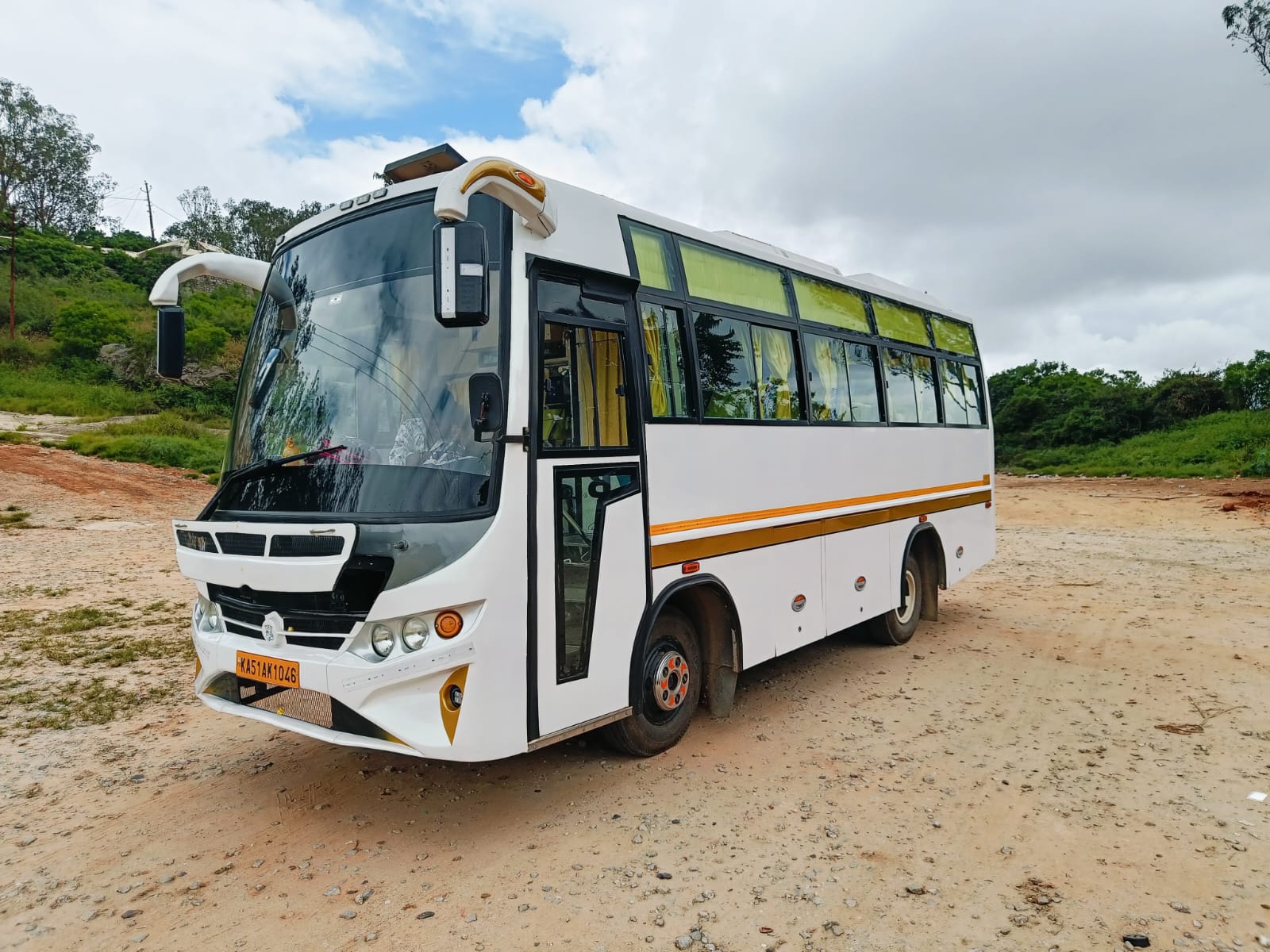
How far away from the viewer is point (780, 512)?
20.2 ft

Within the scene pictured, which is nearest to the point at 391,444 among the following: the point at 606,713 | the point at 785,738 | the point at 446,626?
the point at 446,626

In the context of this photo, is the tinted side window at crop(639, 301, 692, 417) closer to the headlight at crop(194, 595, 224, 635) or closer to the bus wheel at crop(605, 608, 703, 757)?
the bus wheel at crop(605, 608, 703, 757)

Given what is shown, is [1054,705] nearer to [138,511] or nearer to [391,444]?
[391,444]

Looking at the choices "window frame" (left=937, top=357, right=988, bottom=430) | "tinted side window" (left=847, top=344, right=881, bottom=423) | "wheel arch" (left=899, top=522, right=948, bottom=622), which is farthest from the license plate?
"window frame" (left=937, top=357, right=988, bottom=430)

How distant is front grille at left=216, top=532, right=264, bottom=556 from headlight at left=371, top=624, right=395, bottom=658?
0.75m

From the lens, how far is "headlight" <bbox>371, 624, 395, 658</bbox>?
3881 mm

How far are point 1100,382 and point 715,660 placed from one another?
4660 cm

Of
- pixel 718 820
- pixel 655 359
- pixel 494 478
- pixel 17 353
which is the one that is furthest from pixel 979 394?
pixel 17 353

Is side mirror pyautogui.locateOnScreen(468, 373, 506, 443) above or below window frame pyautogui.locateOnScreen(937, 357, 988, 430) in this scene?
below

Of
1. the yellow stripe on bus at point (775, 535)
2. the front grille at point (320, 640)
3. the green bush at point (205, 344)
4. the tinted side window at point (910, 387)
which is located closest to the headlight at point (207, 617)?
the front grille at point (320, 640)

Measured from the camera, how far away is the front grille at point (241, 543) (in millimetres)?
4125

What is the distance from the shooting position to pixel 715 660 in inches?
224

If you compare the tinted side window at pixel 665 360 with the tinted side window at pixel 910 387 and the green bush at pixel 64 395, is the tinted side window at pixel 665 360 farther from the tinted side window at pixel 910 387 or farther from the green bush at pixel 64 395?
the green bush at pixel 64 395

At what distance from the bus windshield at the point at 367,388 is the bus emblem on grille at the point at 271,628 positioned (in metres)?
0.55
